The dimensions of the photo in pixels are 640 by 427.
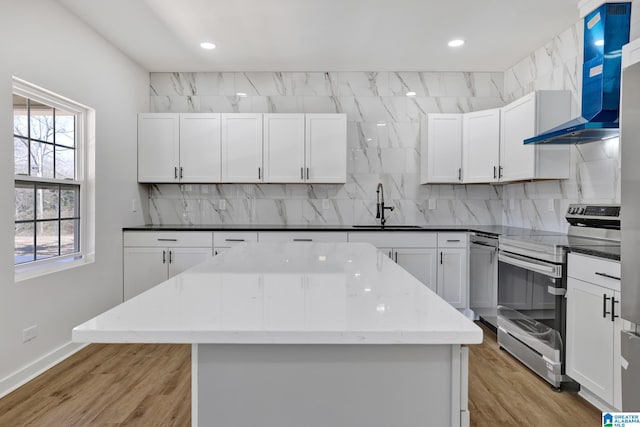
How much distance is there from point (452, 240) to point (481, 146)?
103 centimetres

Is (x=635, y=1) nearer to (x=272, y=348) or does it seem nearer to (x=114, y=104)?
(x=272, y=348)

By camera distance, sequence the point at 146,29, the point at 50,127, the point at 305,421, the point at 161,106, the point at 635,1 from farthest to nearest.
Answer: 1. the point at 161,106
2. the point at 146,29
3. the point at 50,127
4. the point at 635,1
5. the point at 305,421

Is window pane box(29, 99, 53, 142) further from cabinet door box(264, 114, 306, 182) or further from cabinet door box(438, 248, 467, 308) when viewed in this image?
cabinet door box(438, 248, 467, 308)

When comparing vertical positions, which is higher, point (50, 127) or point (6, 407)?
point (50, 127)

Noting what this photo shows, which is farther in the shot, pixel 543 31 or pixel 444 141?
pixel 444 141

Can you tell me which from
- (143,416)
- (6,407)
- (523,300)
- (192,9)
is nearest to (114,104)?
(192,9)

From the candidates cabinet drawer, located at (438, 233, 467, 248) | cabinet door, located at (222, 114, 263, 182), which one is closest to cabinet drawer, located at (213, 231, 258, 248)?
cabinet door, located at (222, 114, 263, 182)

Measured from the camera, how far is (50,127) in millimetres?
3037

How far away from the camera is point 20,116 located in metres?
2.71

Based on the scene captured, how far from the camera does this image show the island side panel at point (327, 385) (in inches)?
38.7

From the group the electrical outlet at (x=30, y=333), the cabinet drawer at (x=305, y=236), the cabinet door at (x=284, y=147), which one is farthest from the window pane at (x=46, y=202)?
the cabinet door at (x=284, y=147)

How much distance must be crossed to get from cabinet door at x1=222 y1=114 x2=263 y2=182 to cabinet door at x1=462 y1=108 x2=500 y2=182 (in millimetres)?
2234

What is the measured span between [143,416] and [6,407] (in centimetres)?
87

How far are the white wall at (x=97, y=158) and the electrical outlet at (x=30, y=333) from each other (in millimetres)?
30
